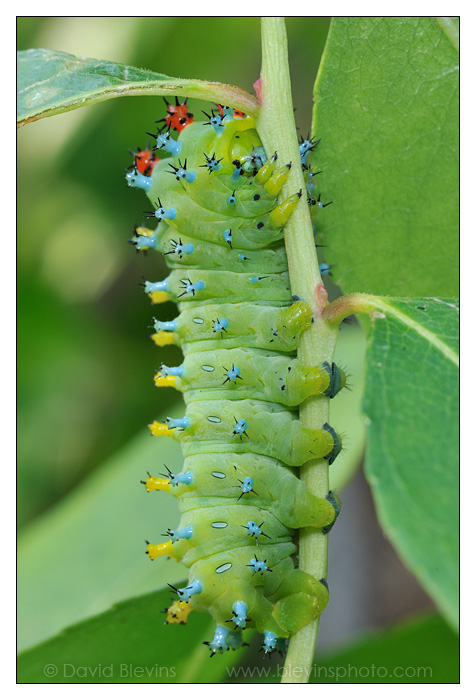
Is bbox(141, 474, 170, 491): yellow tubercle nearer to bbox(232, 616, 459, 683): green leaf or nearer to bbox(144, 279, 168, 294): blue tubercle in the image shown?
bbox(144, 279, 168, 294): blue tubercle

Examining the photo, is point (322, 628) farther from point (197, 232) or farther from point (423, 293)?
point (197, 232)

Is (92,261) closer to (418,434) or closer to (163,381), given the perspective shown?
(163,381)

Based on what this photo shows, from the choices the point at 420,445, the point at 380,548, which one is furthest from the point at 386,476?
the point at 380,548

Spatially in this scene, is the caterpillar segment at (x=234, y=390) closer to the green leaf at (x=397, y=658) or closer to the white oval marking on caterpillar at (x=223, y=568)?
the white oval marking on caterpillar at (x=223, y=568)
